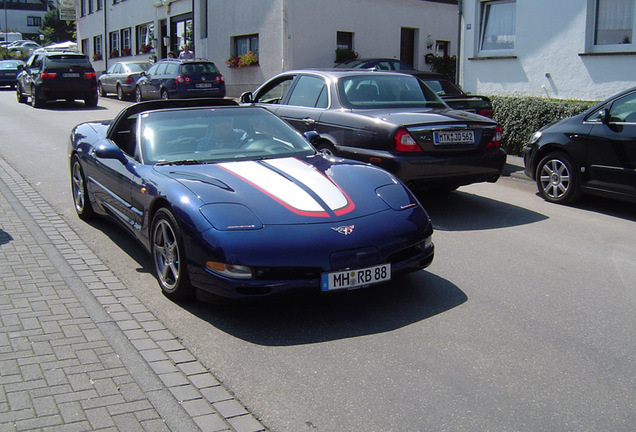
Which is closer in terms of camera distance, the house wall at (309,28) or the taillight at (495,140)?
the taillight at (495,140)

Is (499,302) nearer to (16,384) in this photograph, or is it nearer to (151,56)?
(16,384)

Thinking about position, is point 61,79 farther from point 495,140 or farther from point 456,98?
point 495,140

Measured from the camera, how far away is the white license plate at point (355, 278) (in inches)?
183

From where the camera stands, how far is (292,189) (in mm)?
5223

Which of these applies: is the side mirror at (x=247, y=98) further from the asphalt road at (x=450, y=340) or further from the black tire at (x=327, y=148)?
the asphalt road at (x=450, y=340)

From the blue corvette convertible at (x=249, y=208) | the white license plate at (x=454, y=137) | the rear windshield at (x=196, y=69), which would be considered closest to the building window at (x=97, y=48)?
the rear windshield at (x=196, y=69)

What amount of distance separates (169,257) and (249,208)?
0.78 metres

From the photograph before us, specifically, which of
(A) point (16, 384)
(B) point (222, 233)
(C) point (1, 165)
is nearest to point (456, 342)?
(B) point (222, 233)

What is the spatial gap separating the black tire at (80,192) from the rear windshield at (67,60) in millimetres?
17876

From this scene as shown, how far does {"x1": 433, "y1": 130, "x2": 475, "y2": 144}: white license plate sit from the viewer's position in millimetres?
7905

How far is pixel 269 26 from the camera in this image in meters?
27.2

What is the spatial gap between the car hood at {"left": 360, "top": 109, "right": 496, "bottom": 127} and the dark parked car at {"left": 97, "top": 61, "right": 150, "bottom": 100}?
2031cm

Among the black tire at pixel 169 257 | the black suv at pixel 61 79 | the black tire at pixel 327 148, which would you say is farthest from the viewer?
the black suv at pixel 61 79

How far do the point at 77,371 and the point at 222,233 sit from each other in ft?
4.07
